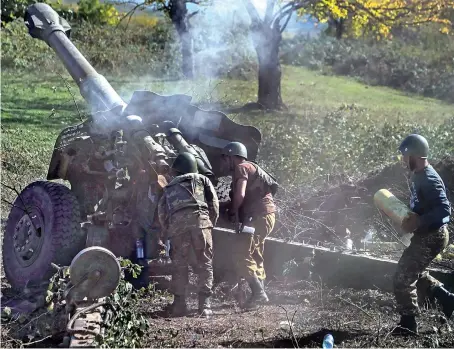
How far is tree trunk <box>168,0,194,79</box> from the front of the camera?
17884 mm

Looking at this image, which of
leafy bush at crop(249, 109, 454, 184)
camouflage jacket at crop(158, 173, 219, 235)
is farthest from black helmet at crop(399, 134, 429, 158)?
leafy bush at crop(249, 109, 454, 184)

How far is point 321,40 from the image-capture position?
116 ft

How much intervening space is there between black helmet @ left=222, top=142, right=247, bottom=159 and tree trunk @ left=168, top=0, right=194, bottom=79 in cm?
1001

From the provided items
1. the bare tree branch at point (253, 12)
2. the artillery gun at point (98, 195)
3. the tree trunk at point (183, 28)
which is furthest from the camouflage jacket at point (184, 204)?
the tree trunk at point (183, 28)

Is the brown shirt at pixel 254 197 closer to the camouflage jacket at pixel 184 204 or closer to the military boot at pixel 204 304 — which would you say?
the camouflage jacket at pixel 184 204

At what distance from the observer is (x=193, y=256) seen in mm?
7289

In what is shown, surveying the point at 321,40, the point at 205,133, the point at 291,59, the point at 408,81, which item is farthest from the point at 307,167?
the point at 321,40

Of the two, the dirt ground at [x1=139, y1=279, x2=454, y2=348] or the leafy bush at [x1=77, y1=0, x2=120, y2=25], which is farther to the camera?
the leafy bush at [x1=77, y1=0, x2=120, y2=25]

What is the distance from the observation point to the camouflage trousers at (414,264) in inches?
258

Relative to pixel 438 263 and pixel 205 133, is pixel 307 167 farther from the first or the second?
pixel 438 263

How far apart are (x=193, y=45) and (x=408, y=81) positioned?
1085 cm

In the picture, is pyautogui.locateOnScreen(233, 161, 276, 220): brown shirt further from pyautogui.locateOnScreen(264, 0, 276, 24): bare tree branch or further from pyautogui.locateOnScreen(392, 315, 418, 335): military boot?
pyautogui.locateOnScreen(264, 0, 276, 24): bare tree branch

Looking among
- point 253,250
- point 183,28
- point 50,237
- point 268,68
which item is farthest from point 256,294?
point 183,28

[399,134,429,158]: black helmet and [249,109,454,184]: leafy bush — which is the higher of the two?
[399,134,429,158]: black helmet
